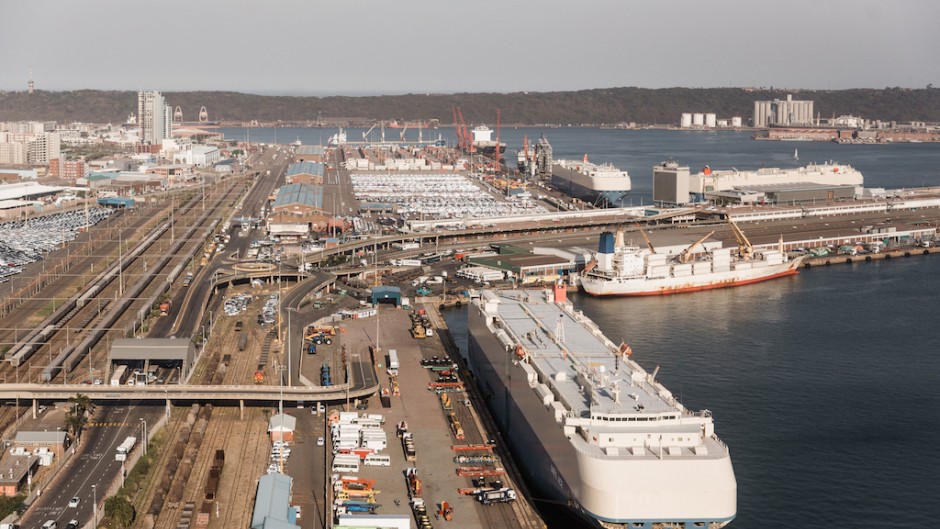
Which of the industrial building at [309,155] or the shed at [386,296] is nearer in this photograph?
the shed at [386,296]

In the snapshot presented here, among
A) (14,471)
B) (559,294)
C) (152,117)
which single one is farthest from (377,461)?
(152,117)

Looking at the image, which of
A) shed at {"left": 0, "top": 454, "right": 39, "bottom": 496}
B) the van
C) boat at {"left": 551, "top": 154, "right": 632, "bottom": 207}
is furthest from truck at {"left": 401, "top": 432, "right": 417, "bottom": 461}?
boat at {"left": 551, "top": 154, "right": 632, "bottom": 207}

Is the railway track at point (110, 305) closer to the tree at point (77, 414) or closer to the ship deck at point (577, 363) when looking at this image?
the tree at point (77, 414)

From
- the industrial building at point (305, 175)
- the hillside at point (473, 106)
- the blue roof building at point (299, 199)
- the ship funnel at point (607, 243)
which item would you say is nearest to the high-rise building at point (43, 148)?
the industrial building at point (305, 175)

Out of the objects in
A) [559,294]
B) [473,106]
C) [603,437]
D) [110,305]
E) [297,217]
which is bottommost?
[110,305]

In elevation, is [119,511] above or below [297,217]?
below

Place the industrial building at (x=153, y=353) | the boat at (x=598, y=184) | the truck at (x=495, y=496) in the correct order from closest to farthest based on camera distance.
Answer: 1. the truck at (x=495, y=496)
2. the industrial building at (x=153, y=353)
3. the boat at (x=598, y=184)

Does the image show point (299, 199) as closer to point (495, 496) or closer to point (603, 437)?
point (495, 496)
